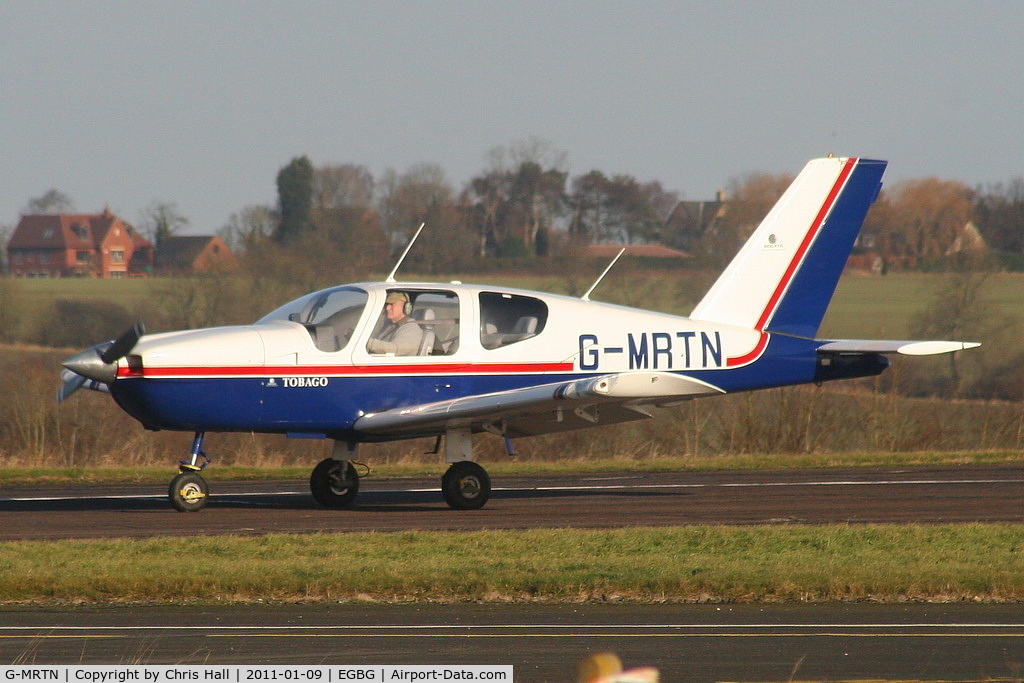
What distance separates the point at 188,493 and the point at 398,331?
2.56 meters

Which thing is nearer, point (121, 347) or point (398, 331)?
point (121, 347)

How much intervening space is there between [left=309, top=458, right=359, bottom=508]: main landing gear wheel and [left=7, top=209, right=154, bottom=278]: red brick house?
1199 inches

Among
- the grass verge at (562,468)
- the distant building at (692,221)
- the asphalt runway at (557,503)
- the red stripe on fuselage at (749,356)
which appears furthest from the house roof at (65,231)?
the red stripe on fuselage at (749,356)

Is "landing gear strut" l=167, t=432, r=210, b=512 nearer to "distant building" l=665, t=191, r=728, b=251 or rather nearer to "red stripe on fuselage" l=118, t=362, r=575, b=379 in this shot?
"red stripe on fuselage" l=118, t=362, r=575, b=379

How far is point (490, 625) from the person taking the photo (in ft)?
25.1

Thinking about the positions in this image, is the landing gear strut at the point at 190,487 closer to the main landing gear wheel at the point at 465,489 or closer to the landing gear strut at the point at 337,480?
the landing gear strut at the point at 337,480

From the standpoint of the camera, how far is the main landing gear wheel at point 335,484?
45.4 feet

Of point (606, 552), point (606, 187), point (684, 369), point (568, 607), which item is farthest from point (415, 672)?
point (606, 187)

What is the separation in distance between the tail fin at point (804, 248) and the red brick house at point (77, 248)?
31.0 meters

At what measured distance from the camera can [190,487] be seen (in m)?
13.0

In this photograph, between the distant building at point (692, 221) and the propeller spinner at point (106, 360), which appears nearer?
the propeller spinner at point (106, 360)

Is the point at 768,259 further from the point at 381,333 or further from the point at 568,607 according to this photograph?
the point at 568,607

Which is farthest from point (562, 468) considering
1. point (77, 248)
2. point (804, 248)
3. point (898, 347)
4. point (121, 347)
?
point (77, 248)

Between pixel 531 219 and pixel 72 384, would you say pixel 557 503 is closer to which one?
pixel 72 384
